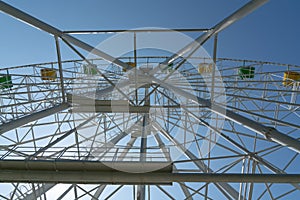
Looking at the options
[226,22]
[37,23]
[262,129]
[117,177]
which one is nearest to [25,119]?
[37,23]

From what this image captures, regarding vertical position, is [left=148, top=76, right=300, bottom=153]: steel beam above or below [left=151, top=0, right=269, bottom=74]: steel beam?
below

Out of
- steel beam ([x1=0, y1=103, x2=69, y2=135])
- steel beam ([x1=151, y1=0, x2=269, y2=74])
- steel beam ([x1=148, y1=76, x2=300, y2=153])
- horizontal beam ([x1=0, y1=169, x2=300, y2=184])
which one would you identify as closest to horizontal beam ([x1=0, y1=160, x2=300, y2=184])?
horizontal beam ([x1=0, y1=169, x2=300, y2=184])

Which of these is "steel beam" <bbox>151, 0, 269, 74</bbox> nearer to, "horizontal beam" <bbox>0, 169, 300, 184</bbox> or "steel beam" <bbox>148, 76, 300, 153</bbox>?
"steel beam" <bbox>148, 76, 300, 153</bbox>

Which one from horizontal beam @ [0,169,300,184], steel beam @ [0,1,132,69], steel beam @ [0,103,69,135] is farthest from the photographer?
steel beam @ [0,103,69,135]

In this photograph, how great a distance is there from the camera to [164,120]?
1730 cm

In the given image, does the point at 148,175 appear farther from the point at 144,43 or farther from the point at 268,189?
the point at 144,43

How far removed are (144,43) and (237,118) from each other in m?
6.69

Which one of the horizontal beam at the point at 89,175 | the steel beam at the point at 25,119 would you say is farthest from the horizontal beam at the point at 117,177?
the steel beam at the point at 25,119

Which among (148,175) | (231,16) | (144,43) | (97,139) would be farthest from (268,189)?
(97,139)

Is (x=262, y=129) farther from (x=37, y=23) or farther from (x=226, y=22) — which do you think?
(x=37, y=23)

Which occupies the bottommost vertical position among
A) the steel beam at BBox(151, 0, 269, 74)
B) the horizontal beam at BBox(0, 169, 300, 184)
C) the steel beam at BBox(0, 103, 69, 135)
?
the horizontal beam at BBox(0, 169, 300, 184)

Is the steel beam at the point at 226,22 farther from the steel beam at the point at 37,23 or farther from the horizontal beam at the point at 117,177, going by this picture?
the horizontal beam at the point at 117,177

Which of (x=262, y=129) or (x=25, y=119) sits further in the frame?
(x=25, y=119)

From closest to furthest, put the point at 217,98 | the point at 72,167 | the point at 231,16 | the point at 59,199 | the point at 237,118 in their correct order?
the point at 72,167 → the point at 231,16 → the point at 237,118 → the point at 59,199 → the point at 217,98
